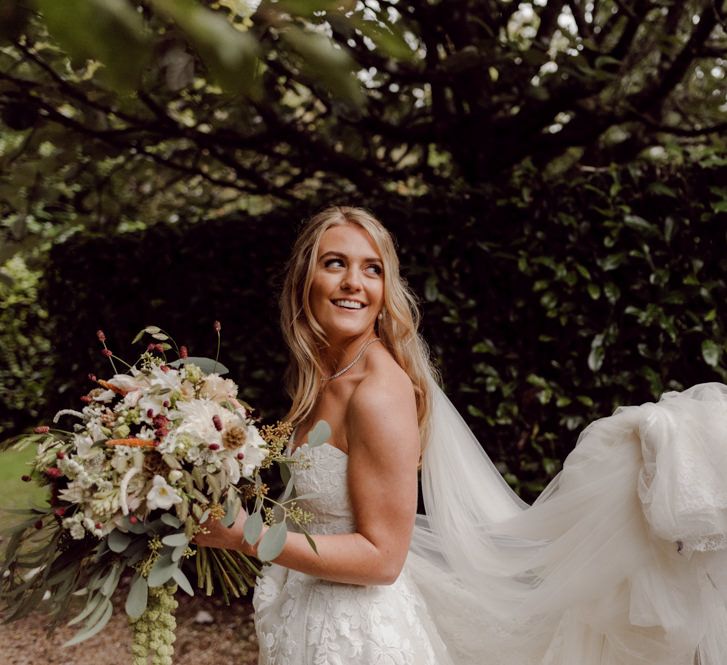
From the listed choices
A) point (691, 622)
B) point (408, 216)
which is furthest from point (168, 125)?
point (691, 622)

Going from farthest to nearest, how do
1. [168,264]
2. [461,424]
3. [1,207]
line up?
1. [168,264]
2. [1,207]
3. [461,424]

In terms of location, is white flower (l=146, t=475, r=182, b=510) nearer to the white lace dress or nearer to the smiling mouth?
the white lace dress

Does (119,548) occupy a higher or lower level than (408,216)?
lower

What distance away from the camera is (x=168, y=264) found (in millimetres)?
4875

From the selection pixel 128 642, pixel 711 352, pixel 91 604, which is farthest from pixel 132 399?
pixel 128 642

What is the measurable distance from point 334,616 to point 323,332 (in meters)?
0.79

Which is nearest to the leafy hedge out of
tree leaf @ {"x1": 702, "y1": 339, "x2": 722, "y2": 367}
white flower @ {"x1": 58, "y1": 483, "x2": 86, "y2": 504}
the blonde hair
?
tree leaf @ {"x1": 702, "y1": 339, "x2": 722, "y2": 367}

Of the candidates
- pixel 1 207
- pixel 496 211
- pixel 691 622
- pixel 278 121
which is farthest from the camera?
pixel 278 121

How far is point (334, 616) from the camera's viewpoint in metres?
1.76

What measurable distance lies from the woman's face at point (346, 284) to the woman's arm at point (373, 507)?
0.96ft

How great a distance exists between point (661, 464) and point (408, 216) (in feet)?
7.84

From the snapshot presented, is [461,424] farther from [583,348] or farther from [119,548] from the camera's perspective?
[583,348]

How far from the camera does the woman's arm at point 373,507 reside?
1688 mm

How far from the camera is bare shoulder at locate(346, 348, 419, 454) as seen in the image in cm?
172
